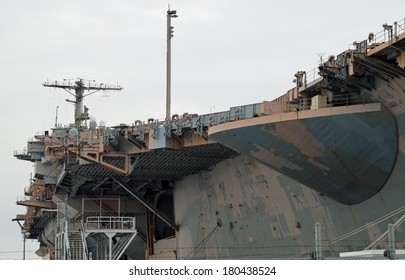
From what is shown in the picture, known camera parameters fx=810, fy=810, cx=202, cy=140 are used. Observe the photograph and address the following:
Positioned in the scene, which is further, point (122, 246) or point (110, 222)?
point (122, 246)

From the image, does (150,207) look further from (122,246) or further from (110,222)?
(110,222)

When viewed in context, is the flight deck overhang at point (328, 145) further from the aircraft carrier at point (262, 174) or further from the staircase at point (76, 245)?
the staircase at point (76, 245)

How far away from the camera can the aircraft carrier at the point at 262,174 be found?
22.4 meters

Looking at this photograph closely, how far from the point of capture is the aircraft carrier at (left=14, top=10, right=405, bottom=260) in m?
22.4

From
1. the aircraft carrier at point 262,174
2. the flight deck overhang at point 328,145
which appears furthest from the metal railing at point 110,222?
the flight deck overhang at point 328,145

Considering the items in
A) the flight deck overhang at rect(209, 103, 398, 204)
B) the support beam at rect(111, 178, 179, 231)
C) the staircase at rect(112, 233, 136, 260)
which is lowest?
the staircase at rect(112, 233, 136, 260)

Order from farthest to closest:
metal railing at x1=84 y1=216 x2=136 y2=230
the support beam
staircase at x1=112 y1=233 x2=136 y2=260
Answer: the support beam, staircase at x1=112 y1=233 x2=136 y2=260, metal railing at x1=84 y1=216 x2=136 y2=230

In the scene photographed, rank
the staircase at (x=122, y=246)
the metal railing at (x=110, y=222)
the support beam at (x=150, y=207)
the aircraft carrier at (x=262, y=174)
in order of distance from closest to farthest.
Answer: the aircraft carrier at (x=262, y=174) → the metal railing at (x=110, y=222) → the staircase at (x=122, y=246) → the support beam at (x=150, y=207)

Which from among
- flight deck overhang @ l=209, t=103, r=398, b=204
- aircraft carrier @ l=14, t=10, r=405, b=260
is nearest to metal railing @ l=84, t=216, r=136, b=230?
aircraft carrier @ l=14, t=10, r=405, b=260

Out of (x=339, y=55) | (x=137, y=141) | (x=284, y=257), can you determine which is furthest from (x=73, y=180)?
(x=339, y=55)

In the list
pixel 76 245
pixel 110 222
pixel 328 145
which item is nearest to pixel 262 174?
pixel 328 145

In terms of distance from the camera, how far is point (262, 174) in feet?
98.5

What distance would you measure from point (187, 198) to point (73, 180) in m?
6.32

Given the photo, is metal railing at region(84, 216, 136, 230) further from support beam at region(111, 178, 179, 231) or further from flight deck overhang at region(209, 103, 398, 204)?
flight deck overhang at region(209, 103, 398, 204)
